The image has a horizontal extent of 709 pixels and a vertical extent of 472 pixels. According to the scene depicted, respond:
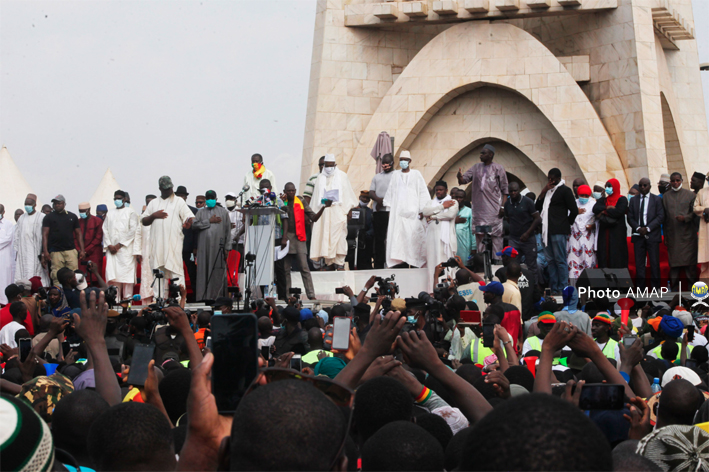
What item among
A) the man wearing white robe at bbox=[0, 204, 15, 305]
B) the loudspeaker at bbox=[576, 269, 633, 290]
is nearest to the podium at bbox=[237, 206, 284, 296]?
the loudspeaker at bbox=[576, 269, 633, 290]

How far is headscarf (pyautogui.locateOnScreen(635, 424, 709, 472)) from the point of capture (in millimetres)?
2281

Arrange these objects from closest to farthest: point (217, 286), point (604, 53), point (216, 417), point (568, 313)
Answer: point (216, 417)
point (568, 313)
point (217, 286)
point (604, 53)

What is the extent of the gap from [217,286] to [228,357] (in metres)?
9.29

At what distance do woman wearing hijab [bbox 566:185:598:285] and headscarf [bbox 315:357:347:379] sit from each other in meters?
7.78

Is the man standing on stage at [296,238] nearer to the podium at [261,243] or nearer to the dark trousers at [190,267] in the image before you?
the podium at [261,243]

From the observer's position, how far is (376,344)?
276cm

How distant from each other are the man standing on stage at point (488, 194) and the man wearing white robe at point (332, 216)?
1.87 meters

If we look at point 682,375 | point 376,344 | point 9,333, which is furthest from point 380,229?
point 376,344

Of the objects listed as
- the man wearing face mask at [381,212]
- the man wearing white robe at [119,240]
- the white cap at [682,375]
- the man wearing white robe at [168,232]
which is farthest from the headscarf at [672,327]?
the man wearing white robe at [119,240]

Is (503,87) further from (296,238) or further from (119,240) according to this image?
(119,240)

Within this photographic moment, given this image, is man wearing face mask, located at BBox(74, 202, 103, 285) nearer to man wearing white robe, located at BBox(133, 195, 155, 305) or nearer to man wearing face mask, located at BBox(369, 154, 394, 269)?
man wearing white robe, located at BBox(133, 195, 155, 305)

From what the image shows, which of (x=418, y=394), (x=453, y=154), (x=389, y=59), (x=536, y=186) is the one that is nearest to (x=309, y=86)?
(x=389, y=59)

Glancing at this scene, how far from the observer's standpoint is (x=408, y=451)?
7.06 ft

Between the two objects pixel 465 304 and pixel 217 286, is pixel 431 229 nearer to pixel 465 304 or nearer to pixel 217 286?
pixel 217 286
